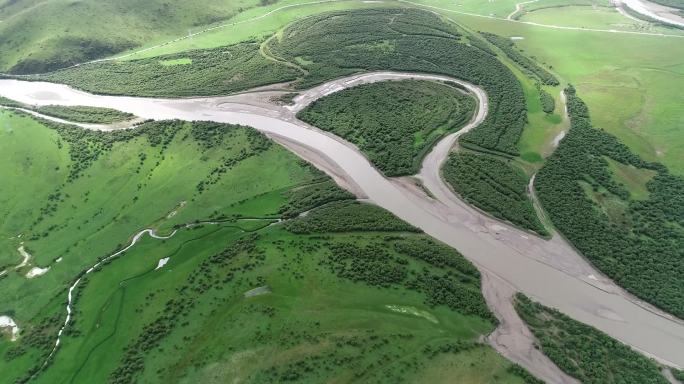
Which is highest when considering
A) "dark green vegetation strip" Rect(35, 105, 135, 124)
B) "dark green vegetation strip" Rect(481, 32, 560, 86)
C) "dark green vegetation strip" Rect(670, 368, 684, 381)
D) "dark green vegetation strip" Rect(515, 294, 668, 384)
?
"dark green vegetation strip" Rect(35, 105, 135, 124)

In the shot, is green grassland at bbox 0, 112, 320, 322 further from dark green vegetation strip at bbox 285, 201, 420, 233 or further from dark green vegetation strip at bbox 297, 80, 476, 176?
dark green vegetation strip at bbox 297, 80, 476, 176

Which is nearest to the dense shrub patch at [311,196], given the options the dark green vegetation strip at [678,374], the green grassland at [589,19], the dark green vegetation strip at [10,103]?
the dark green vegetation strip at [678,374]

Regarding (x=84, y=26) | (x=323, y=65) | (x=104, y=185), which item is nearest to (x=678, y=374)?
(x=104, y=185)

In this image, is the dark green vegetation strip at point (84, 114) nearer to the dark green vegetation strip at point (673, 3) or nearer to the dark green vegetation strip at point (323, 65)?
the dark green vegetation strip at point (323, 65)

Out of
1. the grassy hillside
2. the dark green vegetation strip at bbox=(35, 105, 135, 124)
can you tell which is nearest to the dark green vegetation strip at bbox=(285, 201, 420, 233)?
the dark green vegetation strip at bbox=(35, 105, 135, 124)

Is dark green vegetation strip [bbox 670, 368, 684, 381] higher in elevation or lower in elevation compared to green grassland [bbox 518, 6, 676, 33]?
lower

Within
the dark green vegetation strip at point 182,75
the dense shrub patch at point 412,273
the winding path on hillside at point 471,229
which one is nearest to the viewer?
the winding path on hillside at point 471,229

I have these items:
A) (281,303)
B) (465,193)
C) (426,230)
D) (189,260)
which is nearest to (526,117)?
(465,193)
